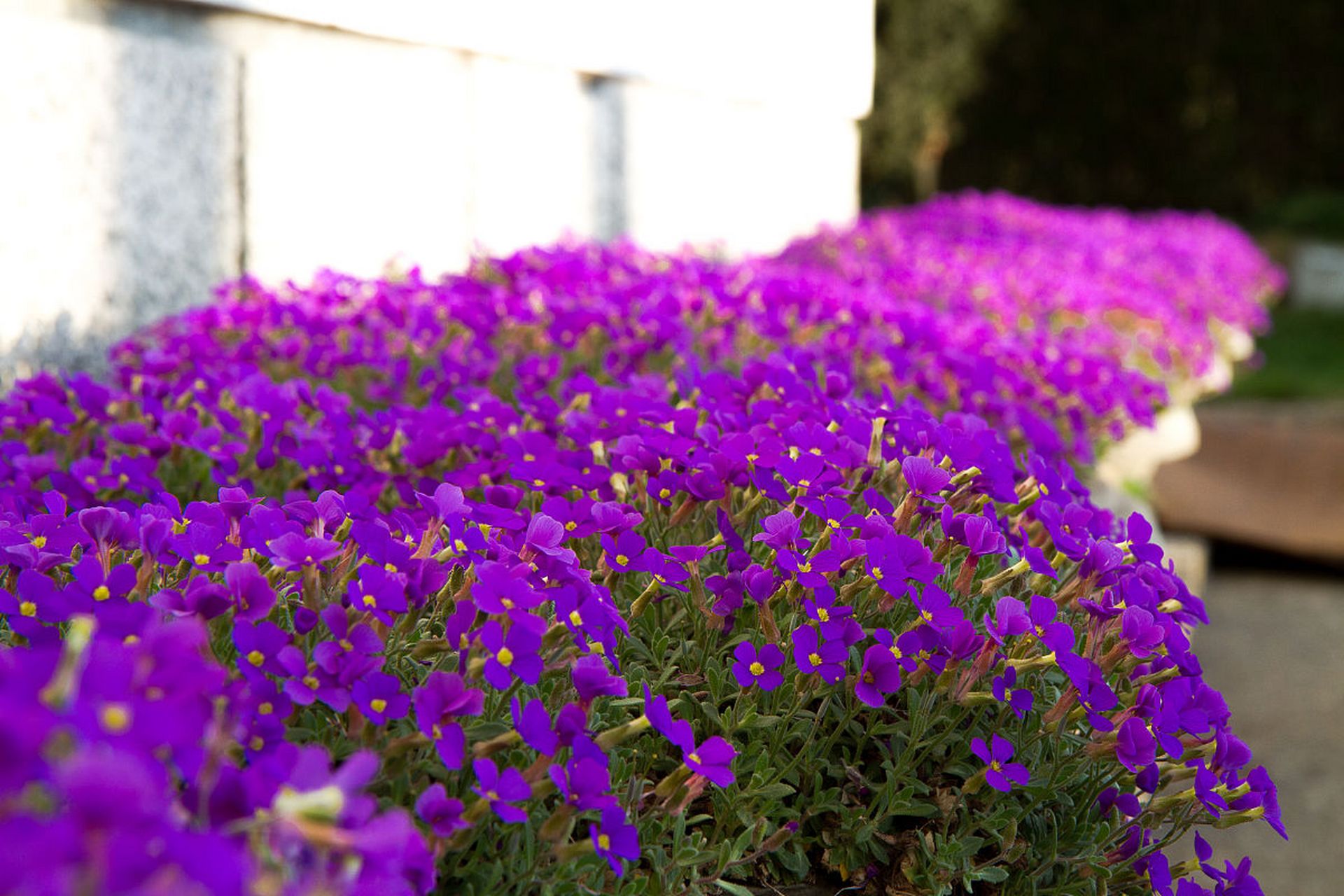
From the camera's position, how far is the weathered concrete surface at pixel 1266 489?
233 inches

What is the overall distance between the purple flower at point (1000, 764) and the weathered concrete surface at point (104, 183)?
257 centimetres

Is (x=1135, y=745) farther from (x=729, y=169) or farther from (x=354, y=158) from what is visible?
(x=729, y=169)

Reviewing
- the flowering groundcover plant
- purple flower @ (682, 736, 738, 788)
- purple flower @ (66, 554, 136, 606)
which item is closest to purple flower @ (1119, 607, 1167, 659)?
the flowering groundcover plant

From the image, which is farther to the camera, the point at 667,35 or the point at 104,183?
the point at 667,35

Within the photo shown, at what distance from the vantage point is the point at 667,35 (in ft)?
18.4

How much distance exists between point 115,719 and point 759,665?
91cm

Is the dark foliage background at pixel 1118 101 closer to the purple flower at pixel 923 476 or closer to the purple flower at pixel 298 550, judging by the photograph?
the purple flower at pixel 923 476

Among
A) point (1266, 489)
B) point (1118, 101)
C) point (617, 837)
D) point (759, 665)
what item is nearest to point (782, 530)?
point (759, 665)

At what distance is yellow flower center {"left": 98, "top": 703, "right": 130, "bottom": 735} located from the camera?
2.44 ft

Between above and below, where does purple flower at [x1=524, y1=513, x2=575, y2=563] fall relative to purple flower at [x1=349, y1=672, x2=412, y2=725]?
above

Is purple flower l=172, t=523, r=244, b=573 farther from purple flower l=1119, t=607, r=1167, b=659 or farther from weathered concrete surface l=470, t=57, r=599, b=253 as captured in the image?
weathered concrete surface l=470, t=57, r=599, b=253

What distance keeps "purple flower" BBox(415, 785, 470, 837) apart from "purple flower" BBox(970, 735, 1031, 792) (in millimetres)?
637

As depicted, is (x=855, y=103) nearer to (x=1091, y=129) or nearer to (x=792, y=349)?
(x=792, y=349)

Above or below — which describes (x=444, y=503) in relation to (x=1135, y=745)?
above
